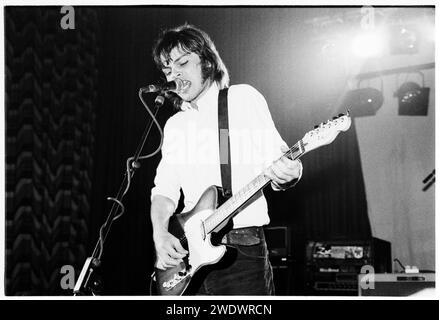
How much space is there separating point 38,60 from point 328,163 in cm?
197

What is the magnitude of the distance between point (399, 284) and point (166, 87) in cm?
167

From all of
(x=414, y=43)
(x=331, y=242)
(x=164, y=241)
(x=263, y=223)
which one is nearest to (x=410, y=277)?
(x=331, y=242)

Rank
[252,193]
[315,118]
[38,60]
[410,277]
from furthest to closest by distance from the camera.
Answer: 1. [38,60]
2. [315,118]
3. [410,277]
4. [252,193]

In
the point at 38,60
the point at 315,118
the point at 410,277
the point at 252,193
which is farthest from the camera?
the point at 38,60

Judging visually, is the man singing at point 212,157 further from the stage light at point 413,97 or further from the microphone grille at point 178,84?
the stage light at point 413,97

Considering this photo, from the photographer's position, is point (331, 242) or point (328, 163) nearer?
point (331, 242)

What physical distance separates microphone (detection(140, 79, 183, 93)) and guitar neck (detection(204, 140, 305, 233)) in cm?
74

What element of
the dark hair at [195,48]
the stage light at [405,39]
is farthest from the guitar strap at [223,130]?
the stage light at [405,39]

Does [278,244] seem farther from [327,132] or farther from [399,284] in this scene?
[327,132]

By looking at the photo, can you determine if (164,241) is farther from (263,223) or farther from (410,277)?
(410,277)

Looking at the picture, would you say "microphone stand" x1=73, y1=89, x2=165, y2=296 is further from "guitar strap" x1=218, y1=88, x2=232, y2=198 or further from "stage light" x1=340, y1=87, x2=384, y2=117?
"stage light" x1=340, y1=87, x2=384, y2=117

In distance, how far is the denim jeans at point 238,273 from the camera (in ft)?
8.59

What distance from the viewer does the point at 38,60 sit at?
3.49m

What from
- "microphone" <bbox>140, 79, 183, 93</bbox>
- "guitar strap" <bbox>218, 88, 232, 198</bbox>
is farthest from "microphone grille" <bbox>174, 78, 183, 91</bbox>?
"guitar strap" <bbox>218, 88, 232, 198</bbox>
